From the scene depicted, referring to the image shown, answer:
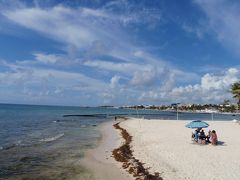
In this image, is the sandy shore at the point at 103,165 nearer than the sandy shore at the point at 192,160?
No

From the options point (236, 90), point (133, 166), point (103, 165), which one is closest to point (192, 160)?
point (133, 166)

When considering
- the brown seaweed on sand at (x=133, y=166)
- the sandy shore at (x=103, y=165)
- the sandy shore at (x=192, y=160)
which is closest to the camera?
the sandy shore at (x=192, y=160)

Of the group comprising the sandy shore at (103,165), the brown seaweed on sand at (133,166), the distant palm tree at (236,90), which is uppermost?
the distant palm tree at (236,90)

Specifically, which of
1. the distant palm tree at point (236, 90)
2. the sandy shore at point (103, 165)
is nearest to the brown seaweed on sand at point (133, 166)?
the sandy shore at point (103, 165)

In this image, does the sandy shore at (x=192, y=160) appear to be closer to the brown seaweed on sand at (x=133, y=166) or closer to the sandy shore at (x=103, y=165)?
the brown seaweed on sand at (x=133, y=166)

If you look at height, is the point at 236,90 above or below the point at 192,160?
above

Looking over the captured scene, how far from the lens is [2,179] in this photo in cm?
1577

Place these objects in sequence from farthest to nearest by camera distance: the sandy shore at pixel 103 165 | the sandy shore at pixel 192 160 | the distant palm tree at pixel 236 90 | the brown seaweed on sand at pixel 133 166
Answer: the distant palm tree at pixel 236 90, the sandy shore at pixel 103 165, the brown seaweed on sand at pixel 133 166, the sandy shore at pixel 192 160

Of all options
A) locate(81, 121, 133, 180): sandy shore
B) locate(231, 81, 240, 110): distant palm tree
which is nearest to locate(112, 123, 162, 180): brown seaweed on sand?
locate(81, 121, 133, 180): sandy shore

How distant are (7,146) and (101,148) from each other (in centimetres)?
903

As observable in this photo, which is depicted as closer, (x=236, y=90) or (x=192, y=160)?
(x=192, y=160)

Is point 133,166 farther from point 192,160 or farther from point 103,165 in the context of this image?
point 192,160

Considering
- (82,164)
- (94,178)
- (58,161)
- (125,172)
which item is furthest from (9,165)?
(125,172)

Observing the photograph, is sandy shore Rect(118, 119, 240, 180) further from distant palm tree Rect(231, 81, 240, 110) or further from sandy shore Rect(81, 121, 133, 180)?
distant palm tree Rect(231, 81, 240, 110)
